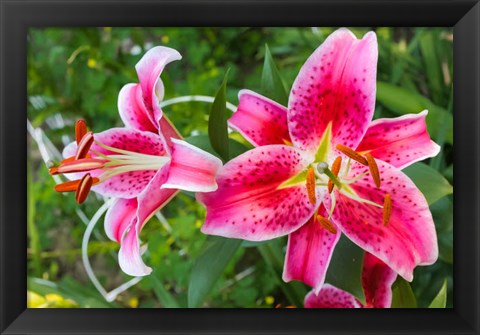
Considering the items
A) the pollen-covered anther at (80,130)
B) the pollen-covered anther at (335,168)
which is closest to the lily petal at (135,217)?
the pollen-covered anther at (80,130)

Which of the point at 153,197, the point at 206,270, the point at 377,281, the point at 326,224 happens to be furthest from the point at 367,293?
the point at 153,197

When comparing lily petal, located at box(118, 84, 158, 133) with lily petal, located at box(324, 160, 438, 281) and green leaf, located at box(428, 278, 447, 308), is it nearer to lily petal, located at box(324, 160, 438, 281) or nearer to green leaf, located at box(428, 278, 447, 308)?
lily petal, located at box(324, 160, 438, 281)

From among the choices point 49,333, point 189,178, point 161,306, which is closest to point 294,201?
point 189,178

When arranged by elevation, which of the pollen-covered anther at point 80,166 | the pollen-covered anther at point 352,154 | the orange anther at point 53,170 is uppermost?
the pollen-covered anther at point 352,154

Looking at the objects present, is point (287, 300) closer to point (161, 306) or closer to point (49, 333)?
point (161, 306)

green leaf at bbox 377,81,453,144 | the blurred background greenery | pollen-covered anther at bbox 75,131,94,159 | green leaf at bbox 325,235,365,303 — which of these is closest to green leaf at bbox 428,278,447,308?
the blurred background greenery

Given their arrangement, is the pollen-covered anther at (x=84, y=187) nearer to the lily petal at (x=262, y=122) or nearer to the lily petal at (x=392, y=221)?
the lily petal at (x=262, y=122)
